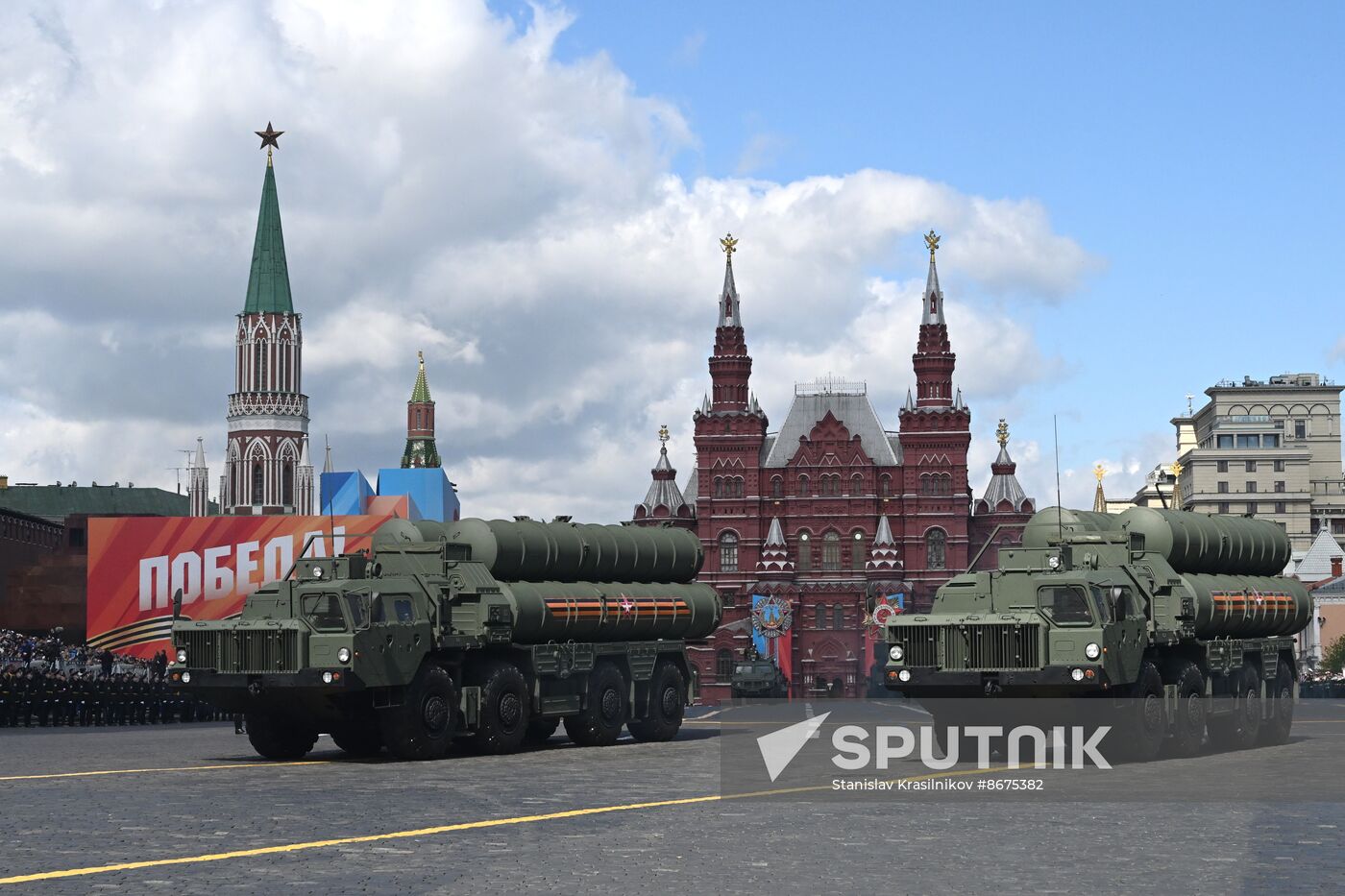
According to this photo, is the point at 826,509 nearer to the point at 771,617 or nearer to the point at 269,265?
the point at 771,617

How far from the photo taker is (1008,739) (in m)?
25.4

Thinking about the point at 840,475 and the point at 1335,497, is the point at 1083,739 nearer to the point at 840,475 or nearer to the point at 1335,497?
the point at 840,475

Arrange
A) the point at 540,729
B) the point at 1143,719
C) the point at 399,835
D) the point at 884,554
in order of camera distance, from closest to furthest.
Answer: the point at 399,835, the point at 1143,719, the point at 540,729, the point at 884,554

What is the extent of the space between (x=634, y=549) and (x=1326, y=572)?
111m

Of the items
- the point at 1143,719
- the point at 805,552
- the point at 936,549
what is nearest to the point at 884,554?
the point at 936,549

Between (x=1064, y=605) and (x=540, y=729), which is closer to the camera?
(x=1064, y=605)

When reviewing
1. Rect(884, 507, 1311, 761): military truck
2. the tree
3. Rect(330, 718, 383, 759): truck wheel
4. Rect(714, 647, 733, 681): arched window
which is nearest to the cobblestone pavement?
Rect(884, 507, 1311, 761): military truck

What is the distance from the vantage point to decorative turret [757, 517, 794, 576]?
12475 centimetres

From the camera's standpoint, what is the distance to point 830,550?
5010 inches

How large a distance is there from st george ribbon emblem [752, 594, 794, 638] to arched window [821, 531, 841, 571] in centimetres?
501

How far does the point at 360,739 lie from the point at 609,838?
41.2 feet

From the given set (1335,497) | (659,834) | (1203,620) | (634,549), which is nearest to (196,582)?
(634,549)

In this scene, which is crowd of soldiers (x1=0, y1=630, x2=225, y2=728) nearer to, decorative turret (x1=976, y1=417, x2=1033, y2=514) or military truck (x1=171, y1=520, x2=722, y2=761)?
military truck (x1=171, y1=520, x2=722, y2=761)

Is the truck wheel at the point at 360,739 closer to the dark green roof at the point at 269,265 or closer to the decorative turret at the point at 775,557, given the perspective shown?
the decorative turret at the point at 775,557
